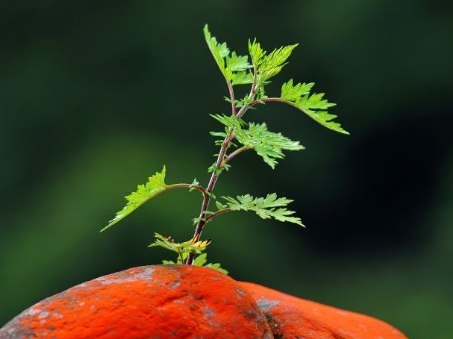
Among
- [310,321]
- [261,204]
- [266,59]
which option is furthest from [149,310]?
[266,59]

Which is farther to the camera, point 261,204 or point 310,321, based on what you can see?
point 310,321

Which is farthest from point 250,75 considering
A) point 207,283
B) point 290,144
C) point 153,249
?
point 153,249

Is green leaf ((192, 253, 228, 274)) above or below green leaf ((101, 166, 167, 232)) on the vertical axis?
below

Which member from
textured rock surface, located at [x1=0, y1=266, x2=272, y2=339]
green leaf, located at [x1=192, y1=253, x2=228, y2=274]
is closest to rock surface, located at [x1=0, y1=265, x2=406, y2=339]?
textured rock surface, located at [x1=0, y1=266, x2=272, y2=339]

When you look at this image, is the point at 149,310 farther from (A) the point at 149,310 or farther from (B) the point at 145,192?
(B) the point at 145,192

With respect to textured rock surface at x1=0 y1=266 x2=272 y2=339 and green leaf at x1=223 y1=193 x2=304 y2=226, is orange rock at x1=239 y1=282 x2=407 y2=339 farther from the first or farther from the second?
green leaf at x1=223 y1=193 x2=304 y2=226

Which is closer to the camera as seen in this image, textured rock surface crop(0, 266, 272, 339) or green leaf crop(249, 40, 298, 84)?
textured rock surface crop(0, 266, 272, 339)

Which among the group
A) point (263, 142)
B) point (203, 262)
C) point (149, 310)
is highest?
point (263, 142)

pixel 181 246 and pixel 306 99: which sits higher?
pixel 306 99
